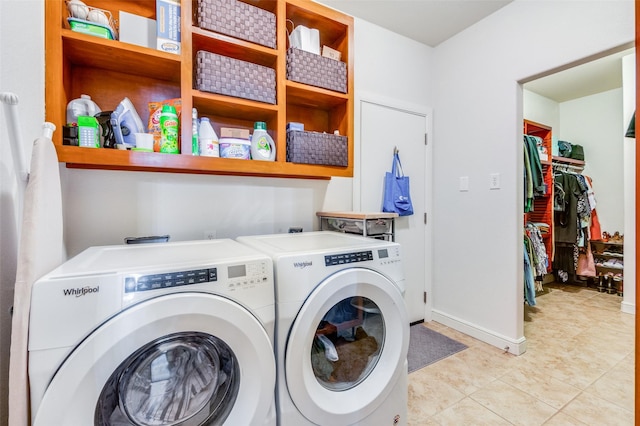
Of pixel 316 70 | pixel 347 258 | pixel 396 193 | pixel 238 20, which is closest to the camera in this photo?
pixel 347 258

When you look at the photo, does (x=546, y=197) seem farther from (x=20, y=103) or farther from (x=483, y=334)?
(x=20, y=103)

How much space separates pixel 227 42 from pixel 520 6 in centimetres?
207

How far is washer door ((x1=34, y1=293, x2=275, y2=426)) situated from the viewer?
0.69m

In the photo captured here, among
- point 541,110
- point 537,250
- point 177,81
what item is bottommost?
point 537,250

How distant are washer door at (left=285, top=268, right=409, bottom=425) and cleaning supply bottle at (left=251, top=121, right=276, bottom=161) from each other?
85 centimetres

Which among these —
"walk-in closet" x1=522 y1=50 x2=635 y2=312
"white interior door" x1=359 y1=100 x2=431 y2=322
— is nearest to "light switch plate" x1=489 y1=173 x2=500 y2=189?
"white interior door" x1=359 y1=100 x2=431 y2=322

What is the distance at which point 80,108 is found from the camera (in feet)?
4.12

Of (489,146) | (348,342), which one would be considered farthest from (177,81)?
(489,146)

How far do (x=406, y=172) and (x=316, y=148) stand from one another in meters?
1.15

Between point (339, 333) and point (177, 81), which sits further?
point (177, 81)

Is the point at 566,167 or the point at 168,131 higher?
the point at 566,167

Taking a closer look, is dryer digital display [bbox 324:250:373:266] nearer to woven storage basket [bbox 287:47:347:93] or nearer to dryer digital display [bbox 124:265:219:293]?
dryer digital display [bbox 124:265:219:293]

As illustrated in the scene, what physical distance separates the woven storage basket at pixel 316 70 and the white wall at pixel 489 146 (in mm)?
1255

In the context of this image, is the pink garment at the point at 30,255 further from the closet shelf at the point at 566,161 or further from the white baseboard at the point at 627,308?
the closet shelf at the point at 566,161
